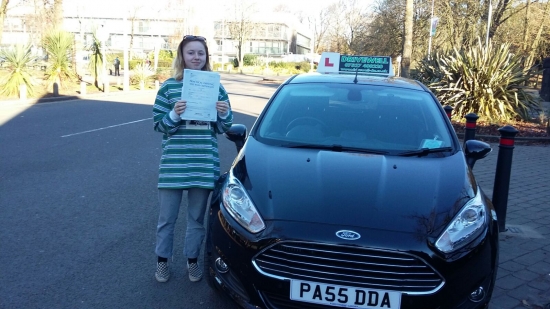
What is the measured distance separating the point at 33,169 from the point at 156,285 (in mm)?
4681

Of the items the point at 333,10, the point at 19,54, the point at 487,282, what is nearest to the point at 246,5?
the point at 333,10

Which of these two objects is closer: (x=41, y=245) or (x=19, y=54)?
(x=41, y=245)

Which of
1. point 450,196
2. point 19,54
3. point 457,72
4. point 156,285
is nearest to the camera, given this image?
point 450,196

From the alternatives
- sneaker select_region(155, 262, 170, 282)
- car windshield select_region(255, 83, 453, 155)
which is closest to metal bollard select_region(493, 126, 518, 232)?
car windshield select_region(255, 83, 453, 155)

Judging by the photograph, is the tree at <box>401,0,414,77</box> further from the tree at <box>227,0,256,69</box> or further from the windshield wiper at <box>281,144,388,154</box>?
the tree at <box>227,0,256,69</box>

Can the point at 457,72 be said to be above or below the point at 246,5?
below

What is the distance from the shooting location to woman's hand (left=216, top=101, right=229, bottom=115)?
12.4ft

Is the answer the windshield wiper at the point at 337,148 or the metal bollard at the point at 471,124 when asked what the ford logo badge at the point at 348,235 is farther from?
the metal bollard at the point at 471,124

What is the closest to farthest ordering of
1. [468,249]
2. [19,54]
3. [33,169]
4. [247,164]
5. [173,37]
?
1. [468,249]
2. [247,164]
3. [33,169]
4. [19,54]
5. [173,37]

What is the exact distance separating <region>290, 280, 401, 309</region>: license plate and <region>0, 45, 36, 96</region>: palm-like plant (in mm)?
19521

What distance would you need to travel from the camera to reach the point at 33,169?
768 cm

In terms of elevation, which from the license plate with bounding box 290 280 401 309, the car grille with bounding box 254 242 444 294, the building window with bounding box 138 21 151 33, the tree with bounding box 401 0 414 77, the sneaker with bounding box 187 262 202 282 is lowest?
the sneaker with bounding box 187 262 202 282

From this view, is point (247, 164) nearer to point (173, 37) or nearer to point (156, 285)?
point (156, 285)

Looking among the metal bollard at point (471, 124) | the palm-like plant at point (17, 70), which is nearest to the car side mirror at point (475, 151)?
the metal bollard at point (471, 124)
